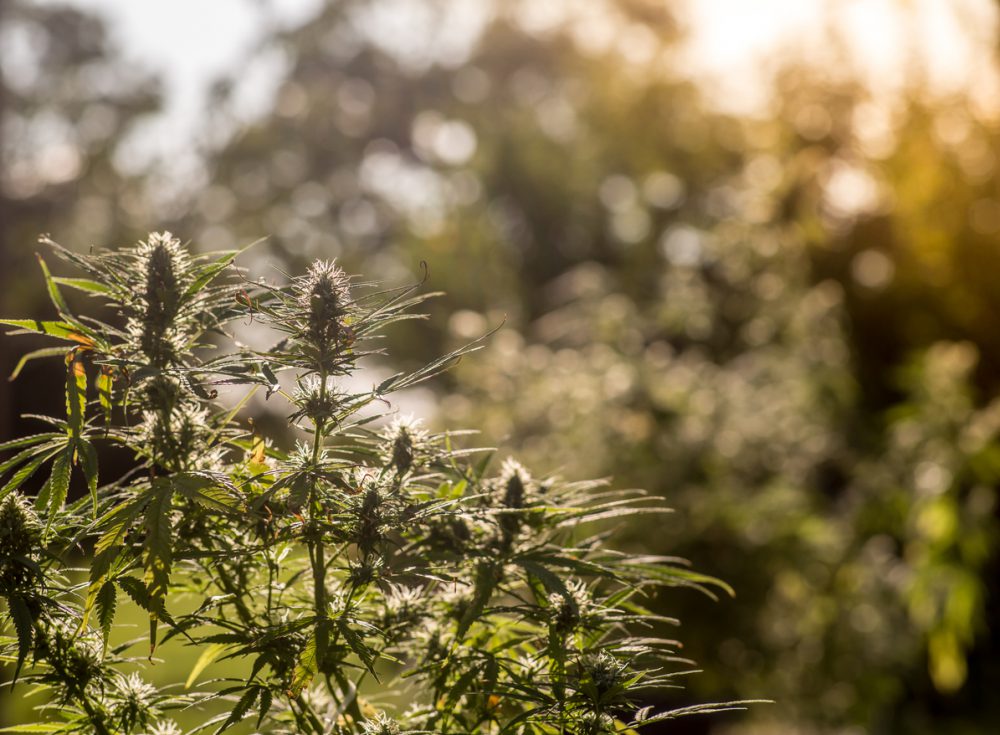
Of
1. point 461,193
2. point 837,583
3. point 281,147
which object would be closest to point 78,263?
point 837,583

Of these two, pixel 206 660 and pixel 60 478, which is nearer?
pixel 60 478

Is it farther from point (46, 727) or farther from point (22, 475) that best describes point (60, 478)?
point (46, 727)

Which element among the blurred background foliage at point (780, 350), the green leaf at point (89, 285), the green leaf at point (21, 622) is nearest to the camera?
the green leaf at point (21, 622)

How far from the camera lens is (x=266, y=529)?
1146mm

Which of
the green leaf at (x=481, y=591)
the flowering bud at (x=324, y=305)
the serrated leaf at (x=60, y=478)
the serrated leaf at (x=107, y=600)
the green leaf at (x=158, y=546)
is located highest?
the flowering bud at (x=324, y=305)

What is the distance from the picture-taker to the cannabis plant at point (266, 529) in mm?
1090

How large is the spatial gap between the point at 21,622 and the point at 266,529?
0.90 feet

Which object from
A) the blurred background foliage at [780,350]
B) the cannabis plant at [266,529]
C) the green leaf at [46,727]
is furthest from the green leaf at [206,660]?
the blurred background foliage at [780,350]

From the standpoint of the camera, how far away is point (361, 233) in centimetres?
1396

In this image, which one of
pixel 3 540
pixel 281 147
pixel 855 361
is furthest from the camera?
pixel 281 147

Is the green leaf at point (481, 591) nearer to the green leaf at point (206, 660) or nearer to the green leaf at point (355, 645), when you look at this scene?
the green leaf at point (355, 645)

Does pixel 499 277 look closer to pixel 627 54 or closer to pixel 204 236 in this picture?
pixel 204 236

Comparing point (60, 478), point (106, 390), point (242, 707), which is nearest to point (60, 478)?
point (60, 478)

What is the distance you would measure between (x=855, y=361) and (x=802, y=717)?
7.16ft
